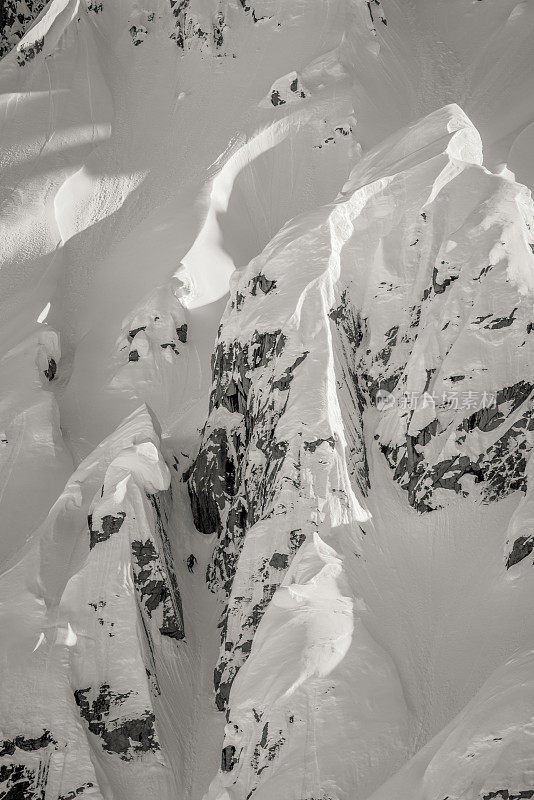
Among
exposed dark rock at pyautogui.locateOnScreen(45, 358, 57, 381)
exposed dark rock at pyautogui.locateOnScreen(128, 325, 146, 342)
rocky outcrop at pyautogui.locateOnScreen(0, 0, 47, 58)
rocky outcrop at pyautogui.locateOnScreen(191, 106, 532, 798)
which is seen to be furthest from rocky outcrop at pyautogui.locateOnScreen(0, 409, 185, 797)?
rocky outcrop at pyautogui.locateOnScreen(0, 0, 47, 58)

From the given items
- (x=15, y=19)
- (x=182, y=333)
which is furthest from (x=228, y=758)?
(x=15, y=19)

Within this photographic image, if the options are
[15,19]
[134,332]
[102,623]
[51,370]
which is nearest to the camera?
[102,623]

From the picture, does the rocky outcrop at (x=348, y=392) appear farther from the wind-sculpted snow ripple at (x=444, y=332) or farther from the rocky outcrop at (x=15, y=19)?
the rocky outcrop at (x=15, y=19)

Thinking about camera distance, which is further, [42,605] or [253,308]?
[253,308]

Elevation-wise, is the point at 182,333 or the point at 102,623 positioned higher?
the point at 182,333

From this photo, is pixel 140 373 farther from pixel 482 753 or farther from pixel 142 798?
pixel 482 753

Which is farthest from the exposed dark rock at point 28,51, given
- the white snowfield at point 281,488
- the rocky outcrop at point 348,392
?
the rocky outcrop at point 348,392

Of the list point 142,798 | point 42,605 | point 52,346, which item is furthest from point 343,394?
point 52,346

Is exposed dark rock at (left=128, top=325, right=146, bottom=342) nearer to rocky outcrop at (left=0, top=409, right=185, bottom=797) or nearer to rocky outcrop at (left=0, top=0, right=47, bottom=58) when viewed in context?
rocky outcrop at (left=0, top=409, right=185, bottom=797)

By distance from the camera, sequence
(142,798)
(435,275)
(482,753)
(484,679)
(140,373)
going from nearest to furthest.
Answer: (482,753) < (484,679) < (142,798) < (435,275) < (140,373)

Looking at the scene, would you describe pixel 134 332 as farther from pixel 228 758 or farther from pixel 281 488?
pixel 228 758
